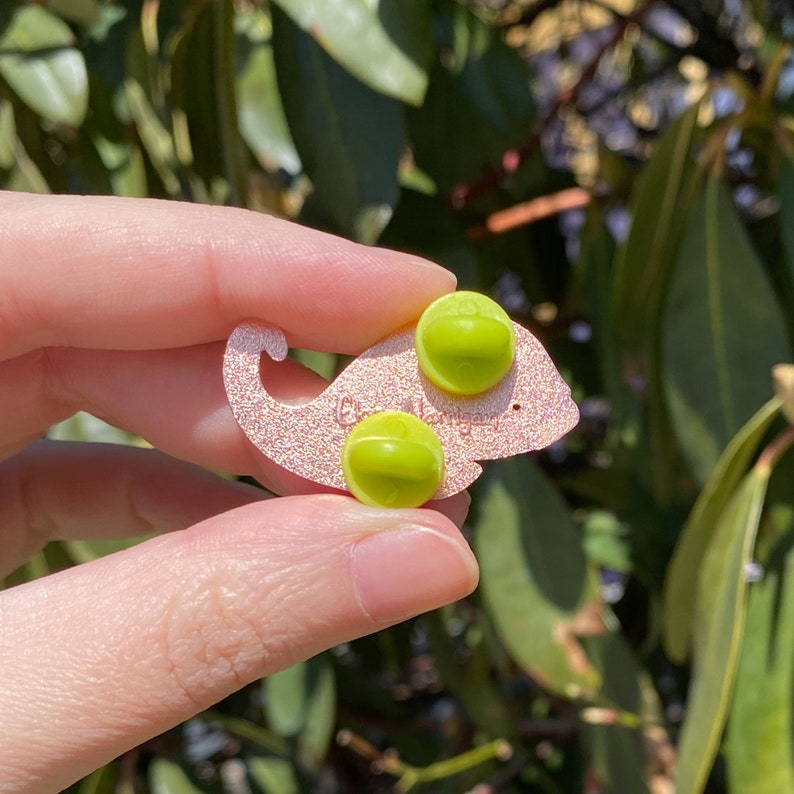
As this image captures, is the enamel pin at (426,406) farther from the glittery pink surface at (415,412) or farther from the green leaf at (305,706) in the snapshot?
Answer: the green leaf at (305,706)

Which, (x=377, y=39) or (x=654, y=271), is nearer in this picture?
(x=377, y=39)

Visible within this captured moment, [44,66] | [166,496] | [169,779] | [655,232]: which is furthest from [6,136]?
[169,779]

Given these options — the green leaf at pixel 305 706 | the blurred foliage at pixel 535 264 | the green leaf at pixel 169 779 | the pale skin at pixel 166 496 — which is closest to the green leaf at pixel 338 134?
the blurred foliage at pixel 535 264

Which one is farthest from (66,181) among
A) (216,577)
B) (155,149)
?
(216,577)

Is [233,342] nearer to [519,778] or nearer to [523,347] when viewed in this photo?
[523,347]

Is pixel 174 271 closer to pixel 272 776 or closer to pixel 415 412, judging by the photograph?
pixel 415 412

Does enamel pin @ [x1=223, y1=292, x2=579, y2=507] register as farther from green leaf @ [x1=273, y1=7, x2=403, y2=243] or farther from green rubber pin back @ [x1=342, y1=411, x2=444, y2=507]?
green leaf @ [x1=273, y1=7, x2=403, y2=243]
